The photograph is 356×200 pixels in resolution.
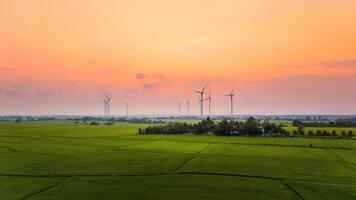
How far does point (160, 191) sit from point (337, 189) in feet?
46.5

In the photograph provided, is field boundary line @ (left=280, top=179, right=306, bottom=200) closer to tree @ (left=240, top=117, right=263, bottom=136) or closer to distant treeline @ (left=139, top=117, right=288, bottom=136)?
distant treeline @ (left=139, top=117, right=288, bottom=136)

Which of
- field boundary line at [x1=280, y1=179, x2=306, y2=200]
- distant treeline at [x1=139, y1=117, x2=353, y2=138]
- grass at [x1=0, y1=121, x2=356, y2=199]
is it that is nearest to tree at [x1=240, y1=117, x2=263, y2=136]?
distant treeline at [x1=139, y1=117, x2=353, y2=138]

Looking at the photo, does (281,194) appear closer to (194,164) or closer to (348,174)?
(348,174)

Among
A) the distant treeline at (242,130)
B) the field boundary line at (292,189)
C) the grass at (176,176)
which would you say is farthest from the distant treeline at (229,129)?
the field boundary line at (292,189)

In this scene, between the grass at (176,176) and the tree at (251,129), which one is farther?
the tree at (251,129)

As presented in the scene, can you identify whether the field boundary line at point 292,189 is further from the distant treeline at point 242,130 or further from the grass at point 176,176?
the distant treeline at point 242,130

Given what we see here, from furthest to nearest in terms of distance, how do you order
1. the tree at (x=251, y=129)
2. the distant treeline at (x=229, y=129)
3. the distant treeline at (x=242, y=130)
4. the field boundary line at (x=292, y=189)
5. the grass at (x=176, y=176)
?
the distant treeline at (x=229, y=129), the tree at (x=251, y=129), the distant treeline at (x=242, y=130), the grass at (x=176, y=176), the field boundary line at (x=292, y=189)

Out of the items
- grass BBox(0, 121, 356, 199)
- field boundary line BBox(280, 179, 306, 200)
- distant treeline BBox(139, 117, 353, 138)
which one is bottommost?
field boundary line BBox(280, 179, 306, 200)

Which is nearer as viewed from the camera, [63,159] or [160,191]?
[160,191]

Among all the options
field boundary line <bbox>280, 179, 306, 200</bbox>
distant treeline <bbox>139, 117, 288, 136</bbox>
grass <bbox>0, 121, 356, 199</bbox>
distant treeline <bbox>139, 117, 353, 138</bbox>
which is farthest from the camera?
distant treeline <bbox>139, 117, 288, 136</bbox>

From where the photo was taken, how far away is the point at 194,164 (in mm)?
45438

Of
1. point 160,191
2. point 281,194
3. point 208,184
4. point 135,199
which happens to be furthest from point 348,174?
point 135,199

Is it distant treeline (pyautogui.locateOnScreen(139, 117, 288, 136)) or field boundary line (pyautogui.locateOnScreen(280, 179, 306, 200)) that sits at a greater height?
→ distant treeline (pyautogui.locateOnScreen(139, 117, 288, 136))

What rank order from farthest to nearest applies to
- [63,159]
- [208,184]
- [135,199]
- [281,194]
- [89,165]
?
1. [63,159]
2. [89,165]
3. [208,184]
4. [281,194]
5. [135,199]
